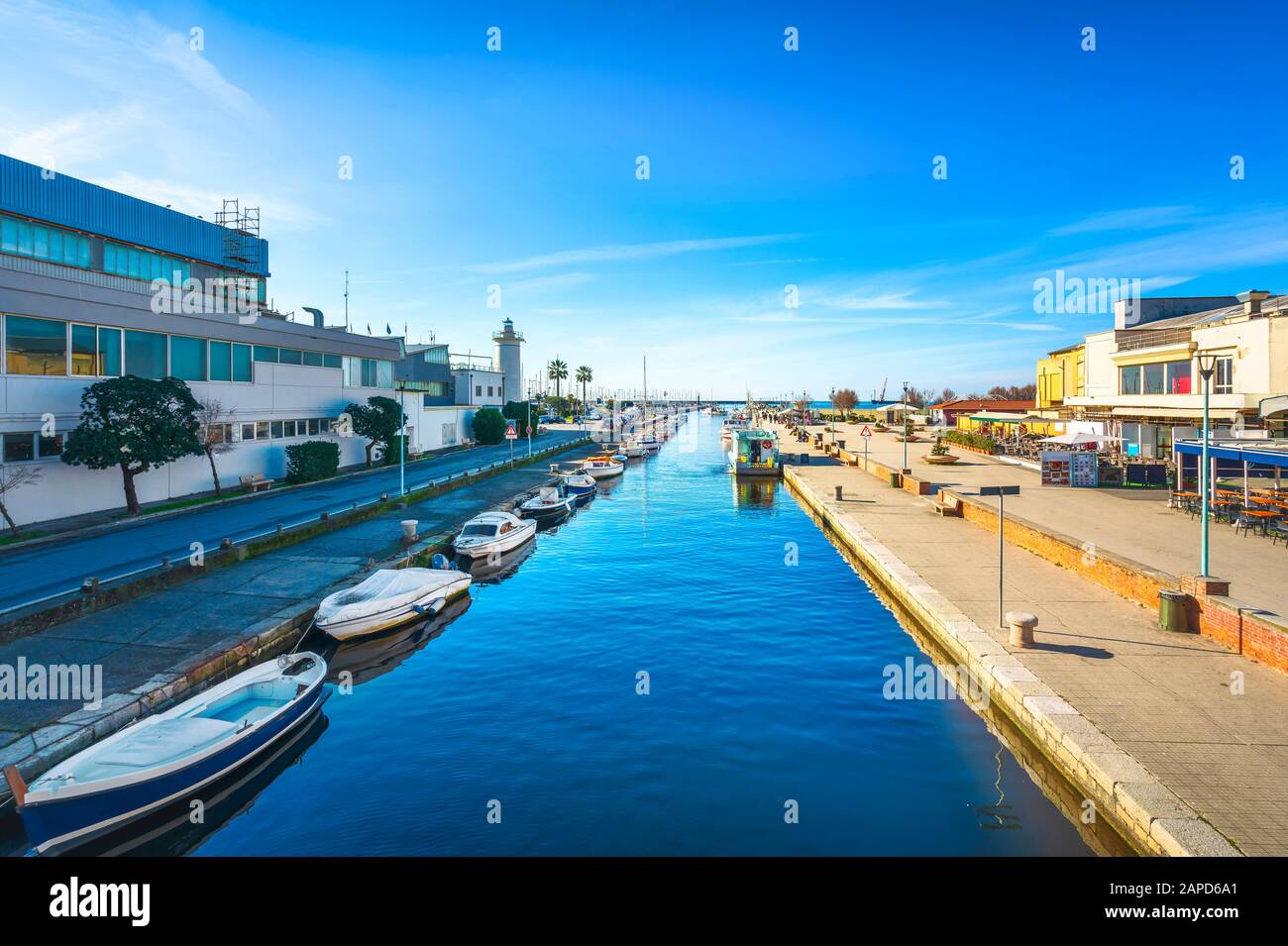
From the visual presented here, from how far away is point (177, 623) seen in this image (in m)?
18.9

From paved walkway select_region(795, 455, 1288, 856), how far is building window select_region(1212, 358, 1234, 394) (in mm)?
21894

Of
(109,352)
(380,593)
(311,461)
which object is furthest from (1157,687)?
(311,461)

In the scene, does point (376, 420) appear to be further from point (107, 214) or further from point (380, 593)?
point (380, 593)

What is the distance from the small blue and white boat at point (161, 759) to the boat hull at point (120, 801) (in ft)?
0.04

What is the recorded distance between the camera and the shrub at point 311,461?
41.7 metres

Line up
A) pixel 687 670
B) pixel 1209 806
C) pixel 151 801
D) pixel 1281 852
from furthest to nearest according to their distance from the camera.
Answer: pixel 687 670, pixel 151 801, pixel 1209 806, pixel 1281 852

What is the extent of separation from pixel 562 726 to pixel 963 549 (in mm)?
17719

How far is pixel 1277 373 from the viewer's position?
3378 centimetres

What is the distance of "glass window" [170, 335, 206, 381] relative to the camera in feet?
116

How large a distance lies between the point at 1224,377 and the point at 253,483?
167ft
